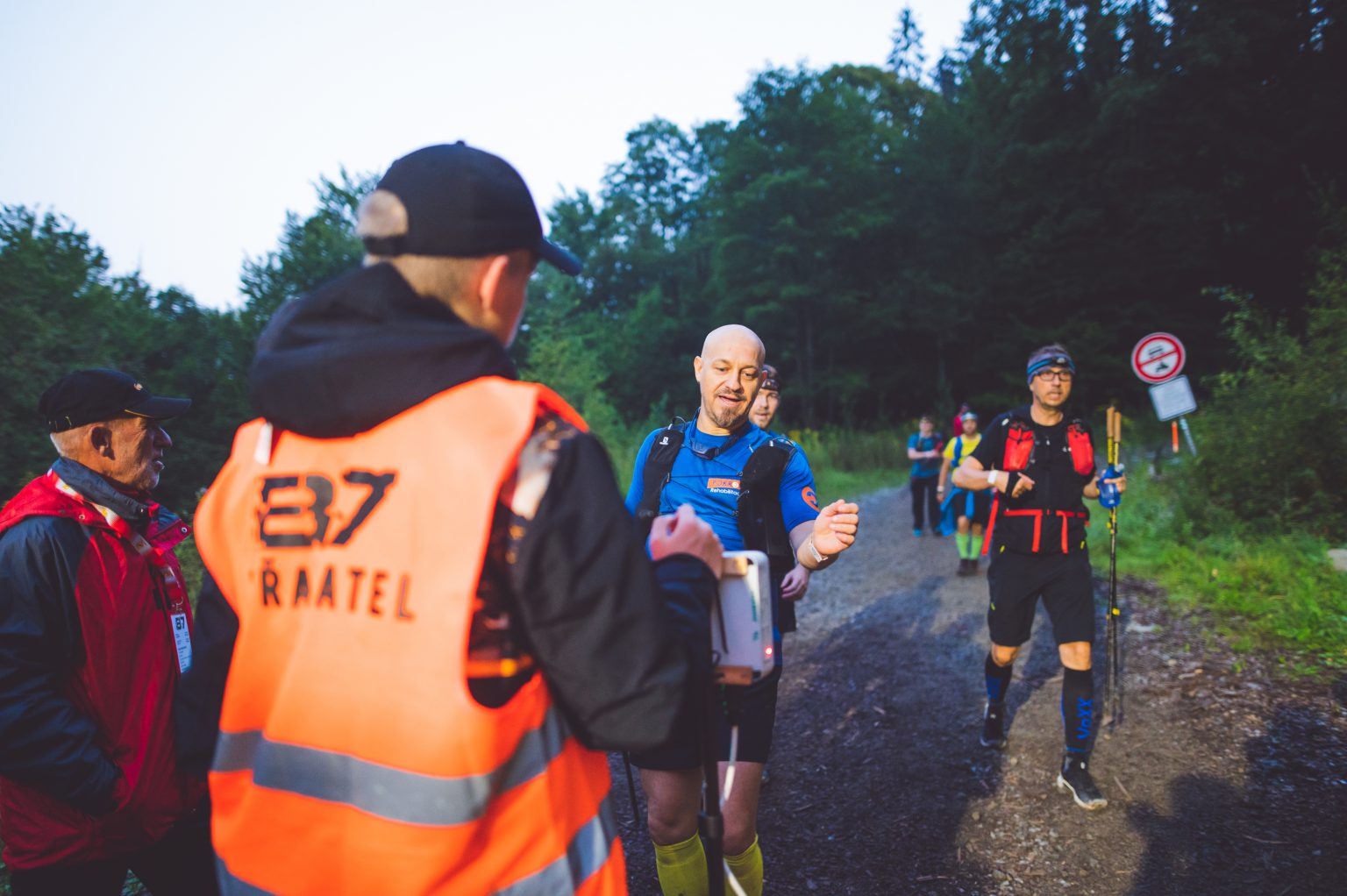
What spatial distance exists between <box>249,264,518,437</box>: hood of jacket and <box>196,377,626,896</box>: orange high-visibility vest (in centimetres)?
4

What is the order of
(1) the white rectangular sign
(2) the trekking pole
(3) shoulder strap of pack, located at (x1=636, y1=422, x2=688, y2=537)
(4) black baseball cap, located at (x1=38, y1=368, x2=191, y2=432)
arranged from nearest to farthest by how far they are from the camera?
(4) black baseball cap, located at (x1=38, y1=368, x2=191, y2=432) → (3) shoulder strap of pack, located at (x1=636, y1=422, x2=688, y2=537) → (2) the trekking pole → (1) the white rectangular sign

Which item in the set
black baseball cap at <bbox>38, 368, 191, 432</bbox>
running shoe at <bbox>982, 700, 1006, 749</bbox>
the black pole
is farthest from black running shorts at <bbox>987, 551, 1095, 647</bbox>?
black baseball cap at <bbox>38, 368, 191, 432</bbox>

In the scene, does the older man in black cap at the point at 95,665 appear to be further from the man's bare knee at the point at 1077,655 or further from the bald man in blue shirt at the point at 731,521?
the man's bare knee at the point at 1077,655

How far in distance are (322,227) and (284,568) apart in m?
27.5

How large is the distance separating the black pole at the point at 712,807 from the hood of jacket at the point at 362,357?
77 cm

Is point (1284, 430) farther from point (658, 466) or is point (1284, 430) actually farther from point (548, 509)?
point (548, 509)

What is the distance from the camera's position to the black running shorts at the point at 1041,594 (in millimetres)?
4148

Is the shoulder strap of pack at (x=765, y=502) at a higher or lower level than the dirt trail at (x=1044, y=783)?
higher

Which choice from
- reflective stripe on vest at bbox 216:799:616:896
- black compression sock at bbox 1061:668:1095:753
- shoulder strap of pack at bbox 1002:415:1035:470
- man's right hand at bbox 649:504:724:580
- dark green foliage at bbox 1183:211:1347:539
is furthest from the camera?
dark green foliage at bbox 1183:211:1347:539

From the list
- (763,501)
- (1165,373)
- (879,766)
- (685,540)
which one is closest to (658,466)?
(763,501)

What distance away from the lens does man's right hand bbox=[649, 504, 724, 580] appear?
140 centimetres

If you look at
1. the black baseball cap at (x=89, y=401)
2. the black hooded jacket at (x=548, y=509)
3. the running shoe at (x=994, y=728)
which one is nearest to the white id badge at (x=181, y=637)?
the black baseball cap at (x=89, y=401)

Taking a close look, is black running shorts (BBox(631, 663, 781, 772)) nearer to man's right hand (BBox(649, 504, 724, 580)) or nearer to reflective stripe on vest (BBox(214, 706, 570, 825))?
man's right hand (BBox(649, 504, 724, 580))

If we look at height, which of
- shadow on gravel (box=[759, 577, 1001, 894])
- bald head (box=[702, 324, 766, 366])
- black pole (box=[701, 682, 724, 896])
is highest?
bald head (box=[702, 324, 766, 366])
